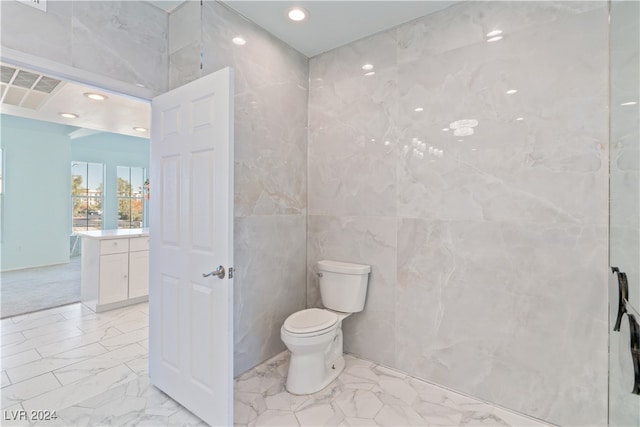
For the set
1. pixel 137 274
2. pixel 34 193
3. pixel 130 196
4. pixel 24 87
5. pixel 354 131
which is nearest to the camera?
pixel 354 131

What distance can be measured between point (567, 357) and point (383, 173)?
5.21ft

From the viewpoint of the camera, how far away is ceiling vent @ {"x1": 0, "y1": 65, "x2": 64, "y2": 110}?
2850 millimetres

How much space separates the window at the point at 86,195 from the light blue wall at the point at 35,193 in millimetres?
716

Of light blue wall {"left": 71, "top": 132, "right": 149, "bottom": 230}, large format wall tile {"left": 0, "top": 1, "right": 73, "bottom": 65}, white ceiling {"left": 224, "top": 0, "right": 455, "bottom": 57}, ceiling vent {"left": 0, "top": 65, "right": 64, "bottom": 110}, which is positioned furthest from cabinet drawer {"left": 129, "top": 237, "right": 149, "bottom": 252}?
light blue wall {"left": 71, "top": 132, "right": 149, "bottom": 230}

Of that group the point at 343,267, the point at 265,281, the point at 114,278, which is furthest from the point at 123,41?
the point at 114,278

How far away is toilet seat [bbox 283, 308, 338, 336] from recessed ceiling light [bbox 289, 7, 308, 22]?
2.20 meters

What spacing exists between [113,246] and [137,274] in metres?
0.46

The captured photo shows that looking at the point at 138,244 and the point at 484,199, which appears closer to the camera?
the point at 484,199

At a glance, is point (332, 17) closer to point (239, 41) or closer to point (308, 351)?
point (239, 41)

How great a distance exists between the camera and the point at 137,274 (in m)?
3.79

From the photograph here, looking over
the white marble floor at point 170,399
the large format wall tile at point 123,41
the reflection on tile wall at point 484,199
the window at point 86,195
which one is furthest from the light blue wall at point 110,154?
the reflection on tile wall at point 484,199

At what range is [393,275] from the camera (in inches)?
91.4

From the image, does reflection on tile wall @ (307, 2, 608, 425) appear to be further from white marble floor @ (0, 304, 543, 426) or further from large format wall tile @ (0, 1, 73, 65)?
large format wall tile @ (0, 1, 73, 65)

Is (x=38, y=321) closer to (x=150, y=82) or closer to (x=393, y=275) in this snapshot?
(x=150, y=82)
